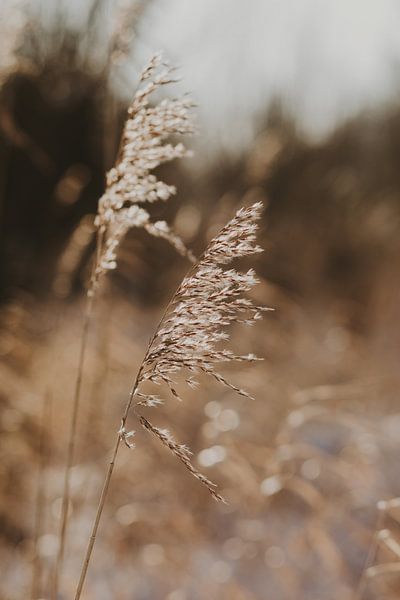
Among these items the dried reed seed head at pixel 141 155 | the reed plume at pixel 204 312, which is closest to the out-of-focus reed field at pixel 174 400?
the dried reed seed head at pixel 141 155

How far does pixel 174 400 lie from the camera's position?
2.46 metres

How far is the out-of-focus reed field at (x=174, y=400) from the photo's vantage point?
1557 millimetres

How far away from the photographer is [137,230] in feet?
10.0

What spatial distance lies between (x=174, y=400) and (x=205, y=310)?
1889 mm

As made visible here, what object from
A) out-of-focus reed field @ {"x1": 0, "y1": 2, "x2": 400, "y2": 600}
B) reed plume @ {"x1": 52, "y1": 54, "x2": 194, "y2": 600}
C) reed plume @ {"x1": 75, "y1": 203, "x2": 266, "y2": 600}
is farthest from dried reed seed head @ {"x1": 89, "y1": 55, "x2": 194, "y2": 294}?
out-of-focus reed field @ {"x1": 0, "y1": 2, "x2": 400, "y2": 600}

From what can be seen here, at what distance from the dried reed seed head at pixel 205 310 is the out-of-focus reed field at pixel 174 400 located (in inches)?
21.7

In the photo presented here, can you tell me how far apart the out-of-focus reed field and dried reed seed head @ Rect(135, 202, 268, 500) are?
0.55 m

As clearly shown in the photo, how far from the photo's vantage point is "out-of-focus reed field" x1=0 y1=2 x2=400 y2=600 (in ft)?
5.11

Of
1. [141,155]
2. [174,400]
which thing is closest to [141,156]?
[141,155]

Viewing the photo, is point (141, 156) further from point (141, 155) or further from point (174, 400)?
point (174, 400)

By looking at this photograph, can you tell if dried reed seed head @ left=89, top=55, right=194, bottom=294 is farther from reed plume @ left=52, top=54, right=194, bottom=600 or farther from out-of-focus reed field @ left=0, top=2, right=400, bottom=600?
out-of-focus reed field @ left=0, top=2, right=400, bottom=600

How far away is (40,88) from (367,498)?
3.21 meters

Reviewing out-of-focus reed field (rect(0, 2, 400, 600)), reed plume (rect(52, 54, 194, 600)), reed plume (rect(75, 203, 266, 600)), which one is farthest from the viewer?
out-of-focus reed field (rect(0, 2, 400, 600))

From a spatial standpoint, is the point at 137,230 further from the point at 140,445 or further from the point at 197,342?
the point at 197,342
